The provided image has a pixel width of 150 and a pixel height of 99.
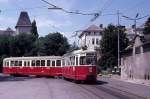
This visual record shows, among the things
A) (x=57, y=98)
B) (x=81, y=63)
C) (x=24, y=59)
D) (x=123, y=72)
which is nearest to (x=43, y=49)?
(x=123, y=72)

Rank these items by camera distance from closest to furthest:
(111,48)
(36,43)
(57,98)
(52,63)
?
(57,98) → (52,63) → (111,48) → (36,43)

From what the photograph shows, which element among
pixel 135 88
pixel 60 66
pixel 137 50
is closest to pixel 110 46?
pixel 137 50

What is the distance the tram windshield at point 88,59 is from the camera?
110 feet

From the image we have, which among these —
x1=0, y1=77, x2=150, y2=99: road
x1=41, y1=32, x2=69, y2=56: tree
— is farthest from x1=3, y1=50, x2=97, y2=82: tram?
x1=41, y1=32, x2=69, y2=56: tree

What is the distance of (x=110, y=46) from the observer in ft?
285

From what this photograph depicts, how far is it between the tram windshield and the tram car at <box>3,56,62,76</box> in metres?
15.0

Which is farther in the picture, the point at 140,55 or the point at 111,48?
the point at 111,48

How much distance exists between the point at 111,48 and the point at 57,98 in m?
67.1

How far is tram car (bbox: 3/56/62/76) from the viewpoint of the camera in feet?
161

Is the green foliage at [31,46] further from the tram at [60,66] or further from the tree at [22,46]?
the tram at [60,66]

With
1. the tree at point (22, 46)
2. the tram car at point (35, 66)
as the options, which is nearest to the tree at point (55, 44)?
the tree at point (22, 46)

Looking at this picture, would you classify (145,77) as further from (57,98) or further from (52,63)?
(57,98)

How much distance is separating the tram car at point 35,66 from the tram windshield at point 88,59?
1503 cm

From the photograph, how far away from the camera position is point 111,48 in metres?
86.6
